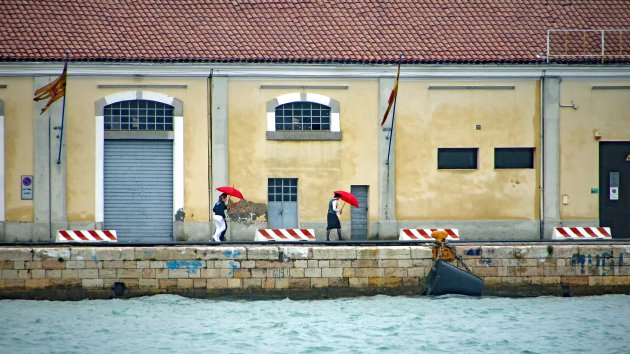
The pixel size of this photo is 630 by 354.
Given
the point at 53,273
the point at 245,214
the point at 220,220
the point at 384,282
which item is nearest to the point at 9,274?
the point at 53,273

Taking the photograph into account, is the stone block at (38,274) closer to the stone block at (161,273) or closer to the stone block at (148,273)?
the stone block at (148,273)

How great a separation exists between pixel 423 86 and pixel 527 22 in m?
4.56

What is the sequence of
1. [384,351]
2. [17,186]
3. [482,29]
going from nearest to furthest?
[384,351] → [17,186] → [482,29]

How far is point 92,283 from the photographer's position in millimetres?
24422

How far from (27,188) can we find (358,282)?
12.1 metres

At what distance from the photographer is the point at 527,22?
114 feet

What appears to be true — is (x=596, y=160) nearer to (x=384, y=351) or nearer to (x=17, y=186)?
(x=384, y=351)

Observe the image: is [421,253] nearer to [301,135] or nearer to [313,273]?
[313,273]

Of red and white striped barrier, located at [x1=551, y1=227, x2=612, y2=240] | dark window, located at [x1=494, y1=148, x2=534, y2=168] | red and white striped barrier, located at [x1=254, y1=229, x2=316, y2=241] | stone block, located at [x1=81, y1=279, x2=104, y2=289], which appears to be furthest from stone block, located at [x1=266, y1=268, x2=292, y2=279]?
dark window, located at [x1=494, y1=148, x2=534, y2=168]

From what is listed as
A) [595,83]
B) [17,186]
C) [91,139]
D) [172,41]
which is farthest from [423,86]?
[17,186]

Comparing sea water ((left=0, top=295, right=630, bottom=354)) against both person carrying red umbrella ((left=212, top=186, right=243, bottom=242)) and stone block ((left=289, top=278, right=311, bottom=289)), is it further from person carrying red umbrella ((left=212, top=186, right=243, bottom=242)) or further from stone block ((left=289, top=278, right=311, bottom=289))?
person carrying red umbrella ((left=212, top=186, right=243, bottom=242))

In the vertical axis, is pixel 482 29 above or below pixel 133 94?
above

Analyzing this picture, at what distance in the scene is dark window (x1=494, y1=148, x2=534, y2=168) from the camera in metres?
33.4

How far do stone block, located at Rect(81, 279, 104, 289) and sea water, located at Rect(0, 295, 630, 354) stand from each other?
0.35 meters
